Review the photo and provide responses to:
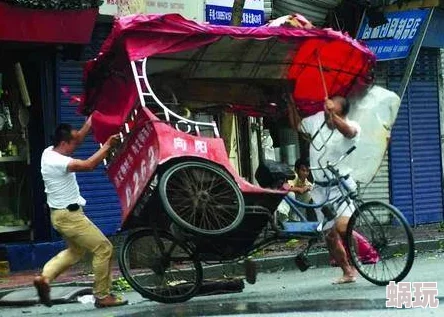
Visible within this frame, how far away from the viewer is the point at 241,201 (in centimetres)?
639

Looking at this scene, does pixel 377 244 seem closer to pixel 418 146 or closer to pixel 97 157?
pixel 97 157

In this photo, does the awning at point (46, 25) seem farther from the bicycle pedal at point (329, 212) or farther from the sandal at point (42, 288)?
the bicycle pedal at point (329, 212)

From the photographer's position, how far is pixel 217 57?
292 inches

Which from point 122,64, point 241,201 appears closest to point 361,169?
point 241,201

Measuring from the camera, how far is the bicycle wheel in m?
6.97

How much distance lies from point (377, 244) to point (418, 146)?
839cm

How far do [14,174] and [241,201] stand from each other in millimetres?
5799

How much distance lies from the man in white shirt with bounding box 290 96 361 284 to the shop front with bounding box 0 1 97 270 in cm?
434

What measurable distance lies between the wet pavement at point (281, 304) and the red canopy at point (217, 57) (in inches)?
66.0

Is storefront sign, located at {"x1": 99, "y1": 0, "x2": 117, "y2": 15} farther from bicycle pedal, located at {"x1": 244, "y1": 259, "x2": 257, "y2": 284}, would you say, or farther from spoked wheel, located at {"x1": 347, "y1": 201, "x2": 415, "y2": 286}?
spoked wheel, located at {"x1": 347, "y1": 201, "x2": 415, "y2": 286}

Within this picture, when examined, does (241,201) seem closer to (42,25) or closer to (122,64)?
(122,64)

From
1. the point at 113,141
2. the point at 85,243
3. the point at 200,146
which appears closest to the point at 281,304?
the point at 200,146

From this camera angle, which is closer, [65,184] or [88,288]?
[65,184]

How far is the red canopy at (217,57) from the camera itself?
6582 millimetres
